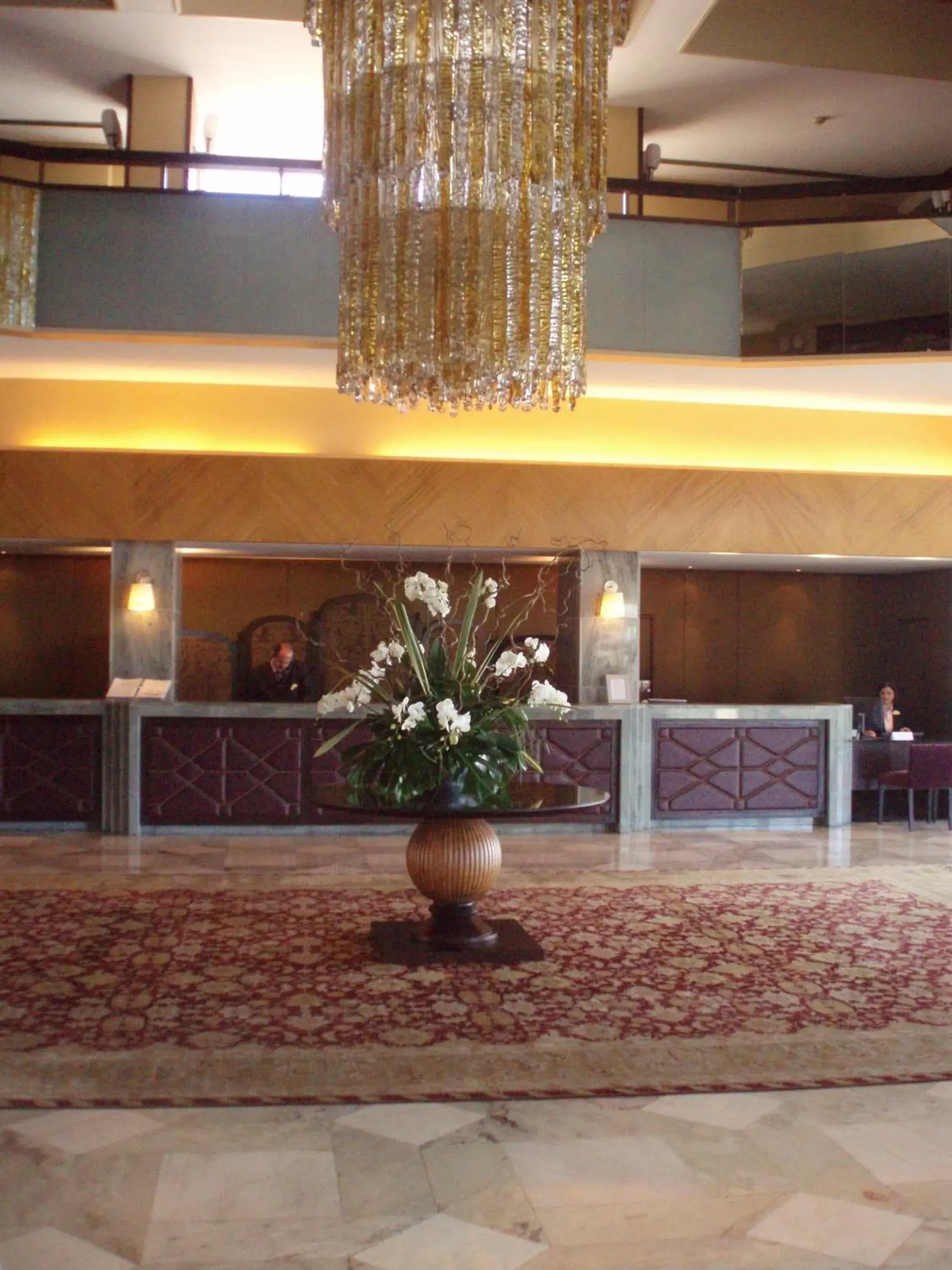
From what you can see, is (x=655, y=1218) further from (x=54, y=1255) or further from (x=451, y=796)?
(x=451, y=796)

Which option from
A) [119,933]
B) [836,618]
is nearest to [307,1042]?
[119,933]

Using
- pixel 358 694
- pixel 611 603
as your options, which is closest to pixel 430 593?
pixel 358 694

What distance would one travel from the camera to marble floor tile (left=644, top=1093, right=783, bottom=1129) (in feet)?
13.6

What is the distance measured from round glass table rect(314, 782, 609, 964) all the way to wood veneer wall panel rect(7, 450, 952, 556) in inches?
189

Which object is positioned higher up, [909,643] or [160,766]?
[909,643]

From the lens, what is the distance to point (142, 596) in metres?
10.6

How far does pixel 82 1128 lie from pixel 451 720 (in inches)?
100.0

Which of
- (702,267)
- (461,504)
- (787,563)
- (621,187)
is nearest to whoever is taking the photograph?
(621,187)

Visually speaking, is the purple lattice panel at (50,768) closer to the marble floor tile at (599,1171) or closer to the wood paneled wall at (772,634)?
the wood paneled wall at (772,634)

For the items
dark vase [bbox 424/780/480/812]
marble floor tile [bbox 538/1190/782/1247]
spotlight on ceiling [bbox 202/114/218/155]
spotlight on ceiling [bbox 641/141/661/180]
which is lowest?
marble floor tile [bbox 538/1190/782/1247]

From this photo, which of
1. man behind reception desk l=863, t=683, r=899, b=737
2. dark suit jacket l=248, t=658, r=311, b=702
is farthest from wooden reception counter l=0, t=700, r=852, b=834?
man behind reception desk l=863, t=683, r=899, b=737

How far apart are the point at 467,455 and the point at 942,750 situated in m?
4.96

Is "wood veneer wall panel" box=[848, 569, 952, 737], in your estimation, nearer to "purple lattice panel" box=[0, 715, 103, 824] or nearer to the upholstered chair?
the upholstered chair

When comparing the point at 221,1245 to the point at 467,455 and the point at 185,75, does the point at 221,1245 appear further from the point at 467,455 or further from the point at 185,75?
the point at 185,75
